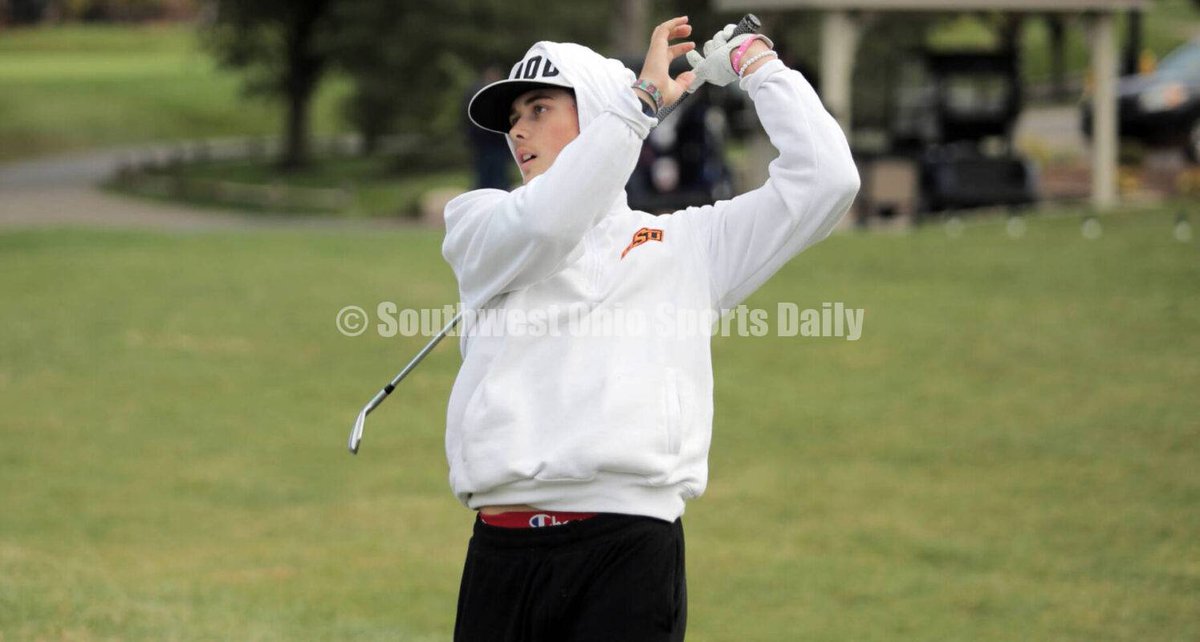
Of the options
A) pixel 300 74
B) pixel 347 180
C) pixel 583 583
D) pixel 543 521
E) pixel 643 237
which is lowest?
pixel 583 583

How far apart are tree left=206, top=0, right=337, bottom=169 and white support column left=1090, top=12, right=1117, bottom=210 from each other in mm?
21704

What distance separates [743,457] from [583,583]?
6.55 meters

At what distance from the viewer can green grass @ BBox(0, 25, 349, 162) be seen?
1829 inches

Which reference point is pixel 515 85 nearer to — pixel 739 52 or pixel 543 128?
pixel 543 128

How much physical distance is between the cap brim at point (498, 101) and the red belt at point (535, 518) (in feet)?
2.71

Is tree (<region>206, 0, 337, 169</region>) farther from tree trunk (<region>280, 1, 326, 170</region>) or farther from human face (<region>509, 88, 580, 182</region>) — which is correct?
human face (<region>509, 88, 580, 182</region>)

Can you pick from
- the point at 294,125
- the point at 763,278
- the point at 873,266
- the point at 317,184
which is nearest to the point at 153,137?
the point at 294,125

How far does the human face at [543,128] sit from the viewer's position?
3.19 metres

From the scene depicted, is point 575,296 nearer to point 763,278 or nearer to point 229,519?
point 763,278

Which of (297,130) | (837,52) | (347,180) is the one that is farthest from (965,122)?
(297,130)

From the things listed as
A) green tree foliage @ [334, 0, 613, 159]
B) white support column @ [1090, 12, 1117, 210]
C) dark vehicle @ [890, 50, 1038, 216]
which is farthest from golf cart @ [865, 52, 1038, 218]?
green tree foliage @ [334, 0, 613, 159]

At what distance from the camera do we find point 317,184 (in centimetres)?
3625

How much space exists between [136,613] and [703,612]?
234 cm

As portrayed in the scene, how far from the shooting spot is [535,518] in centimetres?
312
